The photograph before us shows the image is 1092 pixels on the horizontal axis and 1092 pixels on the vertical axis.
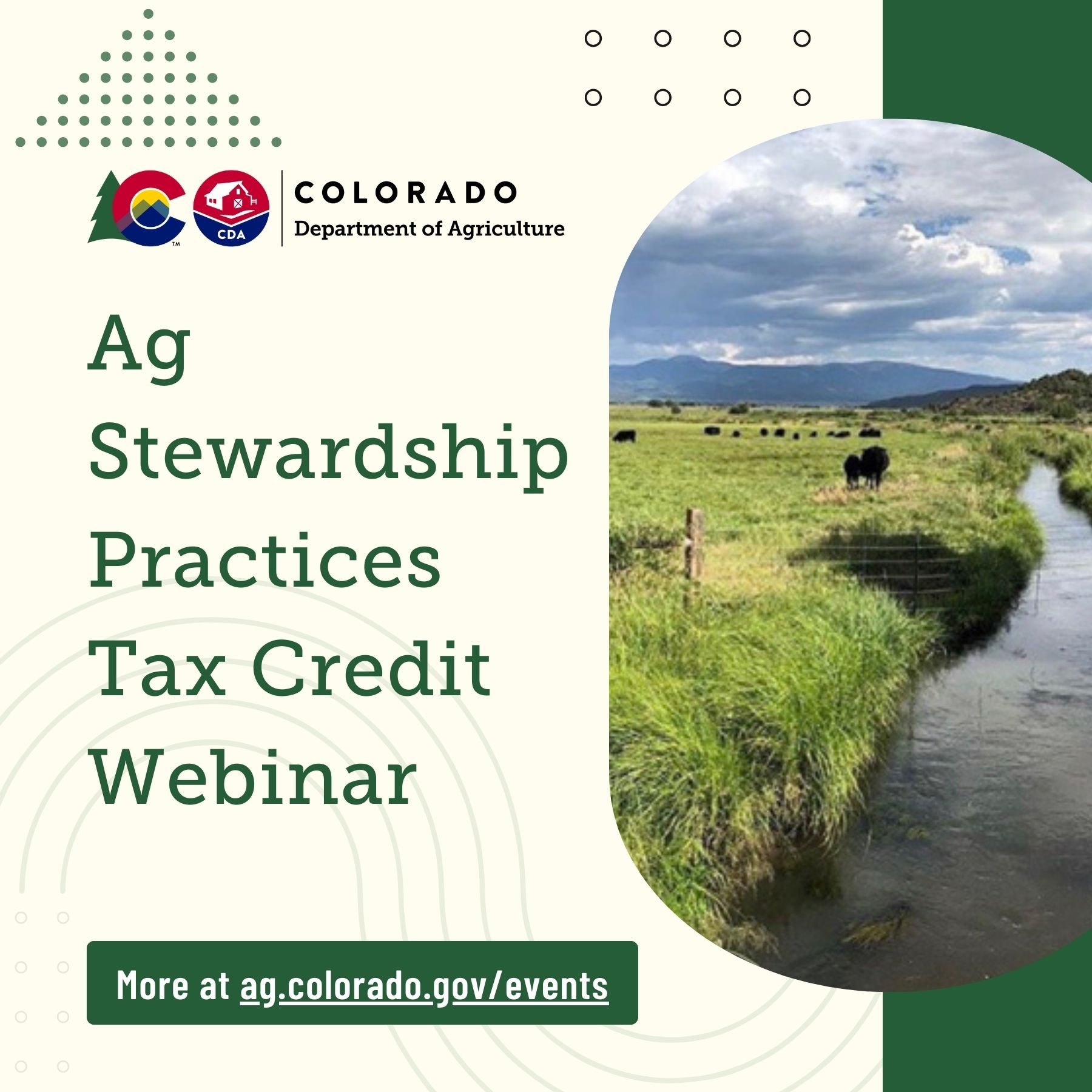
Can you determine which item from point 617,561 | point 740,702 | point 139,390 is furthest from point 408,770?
point 139,390

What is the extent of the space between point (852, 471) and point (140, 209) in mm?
2598

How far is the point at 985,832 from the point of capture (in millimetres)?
3934

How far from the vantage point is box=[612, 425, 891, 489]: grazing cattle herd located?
369cm

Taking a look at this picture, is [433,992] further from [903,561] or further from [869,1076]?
[903,561]

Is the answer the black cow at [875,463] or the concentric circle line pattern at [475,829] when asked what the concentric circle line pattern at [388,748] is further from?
the black cow at [875,463]

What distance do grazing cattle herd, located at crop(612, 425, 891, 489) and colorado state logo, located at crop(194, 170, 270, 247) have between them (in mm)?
1660

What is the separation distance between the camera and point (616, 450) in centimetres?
348

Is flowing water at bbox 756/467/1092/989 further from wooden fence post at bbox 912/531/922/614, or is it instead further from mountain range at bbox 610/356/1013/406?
mountain range at bbox 610/356/1013/406

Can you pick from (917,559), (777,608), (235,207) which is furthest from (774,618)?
(235,207)

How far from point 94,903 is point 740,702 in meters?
2.37

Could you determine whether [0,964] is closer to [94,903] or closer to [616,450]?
[94,903]

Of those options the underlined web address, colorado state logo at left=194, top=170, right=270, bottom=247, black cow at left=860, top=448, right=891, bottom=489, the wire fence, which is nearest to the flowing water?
the wire fence

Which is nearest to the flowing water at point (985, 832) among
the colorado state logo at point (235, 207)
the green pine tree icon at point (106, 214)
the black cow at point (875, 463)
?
the black cow at point (875, 463)

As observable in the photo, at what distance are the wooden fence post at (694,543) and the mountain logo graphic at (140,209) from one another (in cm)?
198
